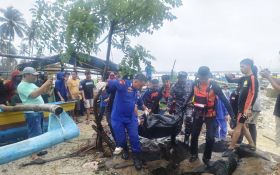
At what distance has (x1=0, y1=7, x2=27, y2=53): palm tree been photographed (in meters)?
44.6

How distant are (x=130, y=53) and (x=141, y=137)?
73.7 inches

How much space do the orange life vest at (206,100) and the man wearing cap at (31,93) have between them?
2742 mm

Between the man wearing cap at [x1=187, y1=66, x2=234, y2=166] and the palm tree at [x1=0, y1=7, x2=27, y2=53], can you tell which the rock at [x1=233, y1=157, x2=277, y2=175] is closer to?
the man wearing cap at [x1=187, y1=66, x2=234, y2=166]

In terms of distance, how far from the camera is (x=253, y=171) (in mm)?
4582

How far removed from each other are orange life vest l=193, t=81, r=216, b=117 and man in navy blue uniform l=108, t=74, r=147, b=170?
A: 1028mm

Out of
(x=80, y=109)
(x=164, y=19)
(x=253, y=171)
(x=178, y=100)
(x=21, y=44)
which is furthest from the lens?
(x=21, y=44)

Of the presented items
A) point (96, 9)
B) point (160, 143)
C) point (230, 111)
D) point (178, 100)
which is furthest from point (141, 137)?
point (96, 9)

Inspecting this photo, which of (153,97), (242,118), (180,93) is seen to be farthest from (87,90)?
(242,118)

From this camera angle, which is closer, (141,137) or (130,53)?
(141,137)

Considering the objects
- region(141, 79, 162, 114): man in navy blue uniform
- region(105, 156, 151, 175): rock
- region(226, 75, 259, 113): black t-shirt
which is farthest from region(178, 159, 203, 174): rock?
region(141, 79, 162, 114): man in navy blue uniform

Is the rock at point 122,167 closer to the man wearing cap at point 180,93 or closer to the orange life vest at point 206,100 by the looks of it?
the orange life vest at point 206,100

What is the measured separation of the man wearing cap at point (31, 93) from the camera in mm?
5391

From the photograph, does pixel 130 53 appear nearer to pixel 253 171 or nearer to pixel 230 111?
pixel 230 111

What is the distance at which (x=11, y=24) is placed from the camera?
148 ft
